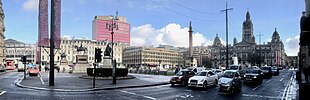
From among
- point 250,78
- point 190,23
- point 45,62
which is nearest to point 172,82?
point 250,78

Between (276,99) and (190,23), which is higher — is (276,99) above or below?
below

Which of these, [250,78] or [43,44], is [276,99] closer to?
[250,78]

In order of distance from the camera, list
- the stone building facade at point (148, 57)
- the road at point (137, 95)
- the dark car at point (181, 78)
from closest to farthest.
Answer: the road at point (137, 95) → the dark car at point (181, 78) → the stone building facade at point (148, 57)

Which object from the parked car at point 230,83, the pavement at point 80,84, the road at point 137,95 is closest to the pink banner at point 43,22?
the pavement at point 80,84

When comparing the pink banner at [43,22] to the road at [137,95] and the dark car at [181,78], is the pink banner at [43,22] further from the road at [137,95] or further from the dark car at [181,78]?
the dark car at [181,78]

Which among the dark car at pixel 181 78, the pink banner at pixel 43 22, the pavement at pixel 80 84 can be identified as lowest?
the pavement at pixel 80 84

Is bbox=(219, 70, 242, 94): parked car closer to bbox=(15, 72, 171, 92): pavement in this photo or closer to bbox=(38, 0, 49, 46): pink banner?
bbox=(15, 72, 171, 92): pavement

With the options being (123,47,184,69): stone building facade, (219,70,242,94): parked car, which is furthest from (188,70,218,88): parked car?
(123,47,184,69): stone building facade

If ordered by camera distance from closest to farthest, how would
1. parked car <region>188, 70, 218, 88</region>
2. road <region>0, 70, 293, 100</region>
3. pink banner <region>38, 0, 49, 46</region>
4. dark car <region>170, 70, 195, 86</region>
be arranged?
road <region>0, 70, 293, 100</region>
parked car <region>188, 70, 218, 88</region>
dark car <region>170, 70, 195, 86</region>
pink banner <region>38, 0, 49, 46</region>

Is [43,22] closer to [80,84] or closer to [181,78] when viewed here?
[80,84]

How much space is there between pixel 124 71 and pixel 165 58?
483 ft

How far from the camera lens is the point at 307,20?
2.95 m

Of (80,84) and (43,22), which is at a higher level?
(43,22)

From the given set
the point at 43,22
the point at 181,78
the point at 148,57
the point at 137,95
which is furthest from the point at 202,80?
the point at 148,57
